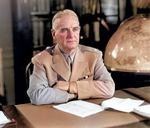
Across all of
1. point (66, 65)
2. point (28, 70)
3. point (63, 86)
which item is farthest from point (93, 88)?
point (28, 70)

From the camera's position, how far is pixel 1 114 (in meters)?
1.33

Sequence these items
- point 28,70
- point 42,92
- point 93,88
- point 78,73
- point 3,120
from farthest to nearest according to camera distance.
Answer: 1. point 28,70
2. point 78,73
3. point 93,88
4. point 42,92
5. point 3,120

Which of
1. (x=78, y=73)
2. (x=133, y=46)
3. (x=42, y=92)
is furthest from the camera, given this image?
(x=78, y=73)

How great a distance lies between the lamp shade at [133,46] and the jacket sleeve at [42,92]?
63 centimetres

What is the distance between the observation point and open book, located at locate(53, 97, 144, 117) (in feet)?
4.58

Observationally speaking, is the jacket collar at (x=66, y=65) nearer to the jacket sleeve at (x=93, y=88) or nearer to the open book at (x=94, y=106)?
the jacket sleeve at (x=93, y=88)

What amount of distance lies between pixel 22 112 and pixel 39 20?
3.70ft

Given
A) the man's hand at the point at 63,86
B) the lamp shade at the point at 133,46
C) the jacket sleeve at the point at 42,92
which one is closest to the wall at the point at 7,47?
the jacket sleeve at the point at 42,92

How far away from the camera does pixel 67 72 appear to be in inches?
75.9

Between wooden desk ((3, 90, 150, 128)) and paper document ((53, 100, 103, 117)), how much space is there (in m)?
0.04

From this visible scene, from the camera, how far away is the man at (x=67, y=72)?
167 cm

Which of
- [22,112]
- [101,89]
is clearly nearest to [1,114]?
[22,112]

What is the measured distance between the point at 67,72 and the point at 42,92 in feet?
1.20

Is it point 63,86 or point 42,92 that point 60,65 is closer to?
point 63,86
